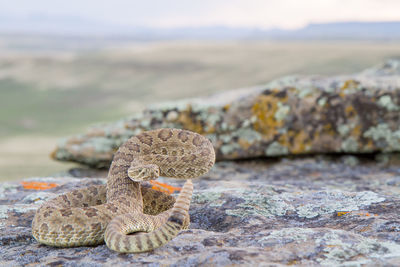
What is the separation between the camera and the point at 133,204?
209 inches

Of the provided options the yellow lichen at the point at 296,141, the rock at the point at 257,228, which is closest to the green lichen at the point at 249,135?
the yellow lichen at the point at 296,141

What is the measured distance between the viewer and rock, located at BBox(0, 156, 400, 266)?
3.69 m

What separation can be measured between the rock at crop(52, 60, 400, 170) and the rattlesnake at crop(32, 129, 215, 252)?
3.19 m

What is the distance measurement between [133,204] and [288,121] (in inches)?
197

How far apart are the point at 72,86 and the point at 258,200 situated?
6534cm

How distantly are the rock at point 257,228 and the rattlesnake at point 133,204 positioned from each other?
147mm

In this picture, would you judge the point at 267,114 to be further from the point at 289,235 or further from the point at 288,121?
the point at 289,235

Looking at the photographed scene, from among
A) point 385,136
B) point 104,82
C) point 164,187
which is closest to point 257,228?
point 164,187

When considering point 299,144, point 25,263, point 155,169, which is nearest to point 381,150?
point 299,144

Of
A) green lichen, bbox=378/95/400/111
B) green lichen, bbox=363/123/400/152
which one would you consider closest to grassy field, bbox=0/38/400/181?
green lichen, bbox=363/123/400/152

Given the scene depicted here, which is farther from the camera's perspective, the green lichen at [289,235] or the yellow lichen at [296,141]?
the yellow lichen at [296,141]

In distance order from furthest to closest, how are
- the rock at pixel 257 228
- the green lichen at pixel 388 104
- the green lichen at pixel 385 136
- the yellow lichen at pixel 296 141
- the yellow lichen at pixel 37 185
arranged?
the yellow lichen at pixel 296 141, the green lichen at pixel 388 104, the green lichen at pixel 385 136, the yellow lichen at pixel 37 185, the rock at pixel 257 228

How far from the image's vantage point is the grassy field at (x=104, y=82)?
106 feet

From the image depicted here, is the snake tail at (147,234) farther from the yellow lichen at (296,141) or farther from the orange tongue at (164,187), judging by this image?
the yellow lichen at (296,141)
